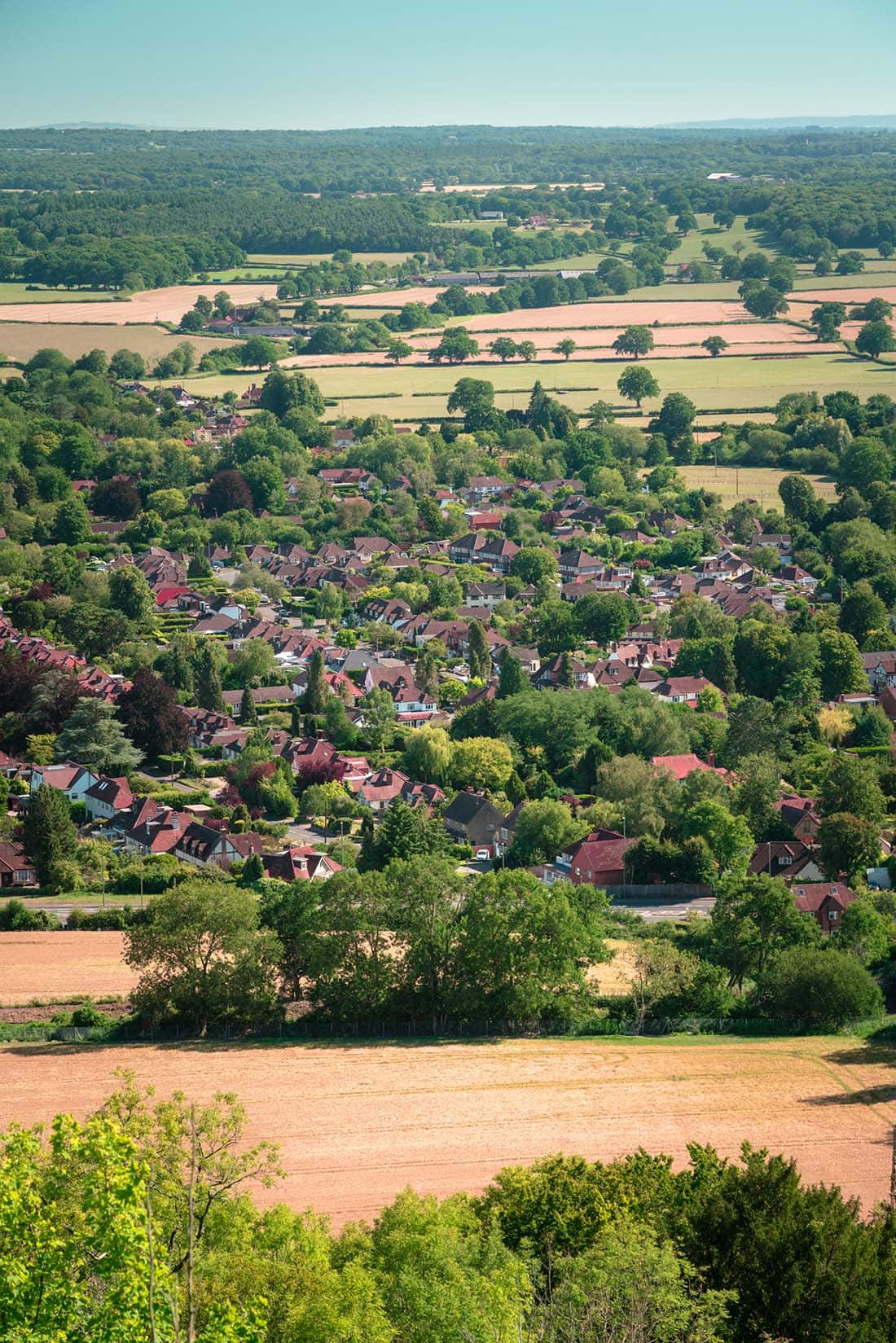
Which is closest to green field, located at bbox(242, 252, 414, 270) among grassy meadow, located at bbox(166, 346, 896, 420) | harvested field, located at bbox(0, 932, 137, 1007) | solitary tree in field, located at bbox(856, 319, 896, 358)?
grassy meadow, located at bbox(166, 346, 896, 420)

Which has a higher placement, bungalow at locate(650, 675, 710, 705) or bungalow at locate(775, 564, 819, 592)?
bungalow at locate(775, 564, 819, 592)

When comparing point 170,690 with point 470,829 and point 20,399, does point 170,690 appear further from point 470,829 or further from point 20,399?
point 20,399

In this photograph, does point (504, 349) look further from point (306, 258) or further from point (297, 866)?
point (297, 866)

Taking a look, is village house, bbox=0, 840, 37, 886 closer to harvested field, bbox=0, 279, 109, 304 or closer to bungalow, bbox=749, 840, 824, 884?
bungalow, bbox=749, 840, 824, 884

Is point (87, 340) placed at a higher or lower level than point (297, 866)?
higher

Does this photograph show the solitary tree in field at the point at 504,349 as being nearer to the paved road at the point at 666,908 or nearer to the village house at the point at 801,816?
the village house at the point at 801,816

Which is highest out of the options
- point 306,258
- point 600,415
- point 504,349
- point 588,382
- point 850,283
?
point 306,258

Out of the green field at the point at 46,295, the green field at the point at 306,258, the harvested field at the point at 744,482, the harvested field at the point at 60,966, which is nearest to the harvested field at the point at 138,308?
the green field at the point at 46,295

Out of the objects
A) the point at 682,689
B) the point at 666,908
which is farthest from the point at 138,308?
the point at 666,908
